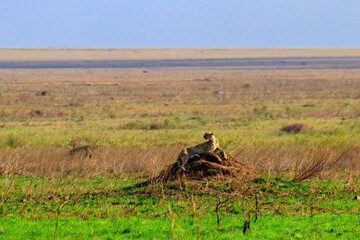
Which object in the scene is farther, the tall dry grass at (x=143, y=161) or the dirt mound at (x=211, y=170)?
the tall dry grass at (x=143, y=161)

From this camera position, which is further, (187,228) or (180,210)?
(180,210)

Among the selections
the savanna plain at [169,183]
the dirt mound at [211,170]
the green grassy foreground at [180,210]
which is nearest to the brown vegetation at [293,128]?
the savanna plain at [169,183]

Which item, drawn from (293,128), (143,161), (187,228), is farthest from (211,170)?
(293,128)

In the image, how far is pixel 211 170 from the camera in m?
12.6

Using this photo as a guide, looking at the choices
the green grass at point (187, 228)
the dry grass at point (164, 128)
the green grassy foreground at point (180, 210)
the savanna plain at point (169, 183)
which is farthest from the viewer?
the dry grass at point (164, 128)

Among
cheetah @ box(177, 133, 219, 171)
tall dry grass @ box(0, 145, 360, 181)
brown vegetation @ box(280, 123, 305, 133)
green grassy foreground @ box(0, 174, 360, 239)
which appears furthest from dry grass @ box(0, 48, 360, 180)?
cheetah @ box(177, 133, 219, 171)

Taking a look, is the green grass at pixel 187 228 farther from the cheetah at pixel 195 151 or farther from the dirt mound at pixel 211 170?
the cheetah at pixel 195 151

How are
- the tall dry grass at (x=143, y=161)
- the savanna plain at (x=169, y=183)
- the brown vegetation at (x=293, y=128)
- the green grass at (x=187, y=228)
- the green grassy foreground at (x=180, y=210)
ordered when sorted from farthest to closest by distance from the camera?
the brown vegetation at (x=293, y=128) < the tall dry grass at (x=143, y=161) < the savanna plain at (x=169, y=183) < the green grassy foreground at (x=180, y=210) < the green grass at (x=187, y=228)

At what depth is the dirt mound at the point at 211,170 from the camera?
12562mm

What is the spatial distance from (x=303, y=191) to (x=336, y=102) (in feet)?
98.6

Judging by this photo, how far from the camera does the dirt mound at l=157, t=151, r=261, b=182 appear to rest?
41.2 ft

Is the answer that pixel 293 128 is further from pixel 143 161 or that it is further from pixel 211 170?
pixel 211 170

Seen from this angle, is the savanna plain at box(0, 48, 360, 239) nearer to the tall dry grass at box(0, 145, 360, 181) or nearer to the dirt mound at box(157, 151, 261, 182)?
the tall dry grass at box(0, 145, 360, 181)

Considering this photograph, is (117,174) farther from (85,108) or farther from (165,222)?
(85,108)
